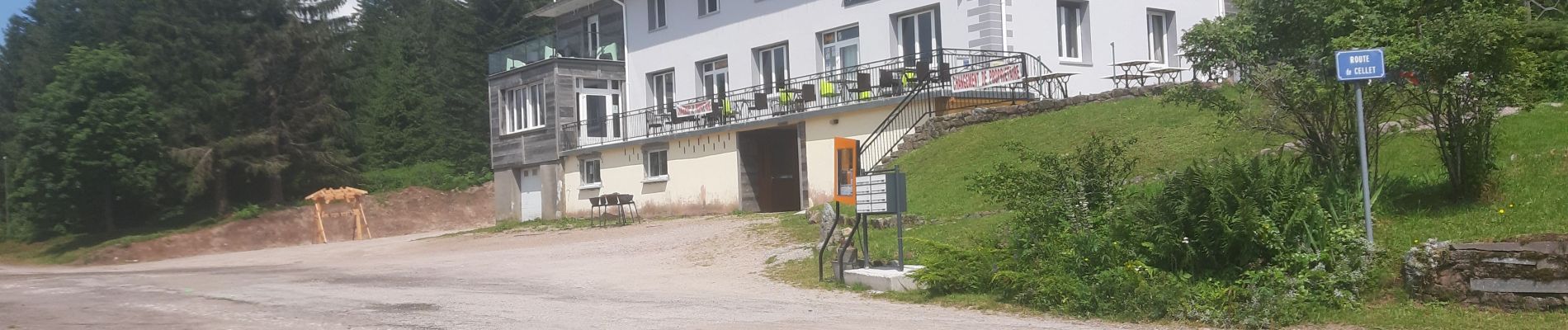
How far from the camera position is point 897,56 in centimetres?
2550

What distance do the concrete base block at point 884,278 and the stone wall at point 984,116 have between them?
9.41m

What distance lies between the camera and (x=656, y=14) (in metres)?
33.4

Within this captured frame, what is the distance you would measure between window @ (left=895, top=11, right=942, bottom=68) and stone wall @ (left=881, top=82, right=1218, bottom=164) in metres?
3.36

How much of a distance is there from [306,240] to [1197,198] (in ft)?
99.8

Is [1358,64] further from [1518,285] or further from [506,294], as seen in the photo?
[506,294]

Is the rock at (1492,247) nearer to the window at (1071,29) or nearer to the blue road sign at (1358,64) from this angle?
the blue road sign at (1358,64)

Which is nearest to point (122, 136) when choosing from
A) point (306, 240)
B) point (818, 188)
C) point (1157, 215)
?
point (306, 240)

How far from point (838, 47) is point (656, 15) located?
6.82m

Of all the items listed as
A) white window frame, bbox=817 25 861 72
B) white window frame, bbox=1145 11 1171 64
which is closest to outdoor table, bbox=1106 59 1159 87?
white window frame, bbox=1145 11 1171 64

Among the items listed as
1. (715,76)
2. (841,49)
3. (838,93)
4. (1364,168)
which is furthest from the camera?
(715,76)

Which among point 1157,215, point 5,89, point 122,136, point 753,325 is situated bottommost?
point 753,325

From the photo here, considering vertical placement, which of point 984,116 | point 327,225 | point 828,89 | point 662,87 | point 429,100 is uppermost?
point 429,100

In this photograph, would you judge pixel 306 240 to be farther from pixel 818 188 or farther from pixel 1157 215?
pixel 1157 215

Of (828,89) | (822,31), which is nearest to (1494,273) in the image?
(828,89)
